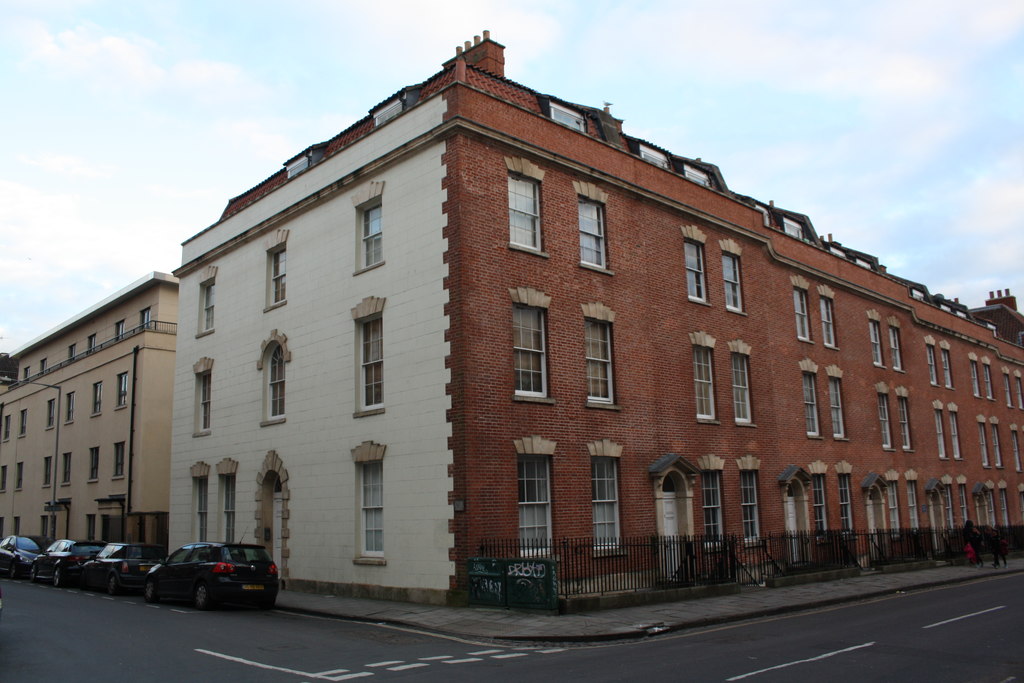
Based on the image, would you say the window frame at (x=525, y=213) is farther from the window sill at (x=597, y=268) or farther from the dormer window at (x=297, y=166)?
the dormer window at (x=297, y=166)

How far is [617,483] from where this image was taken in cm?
2116

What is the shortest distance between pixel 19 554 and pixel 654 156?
26014 millimetres

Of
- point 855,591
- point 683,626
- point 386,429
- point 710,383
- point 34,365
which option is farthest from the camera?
point 34,365

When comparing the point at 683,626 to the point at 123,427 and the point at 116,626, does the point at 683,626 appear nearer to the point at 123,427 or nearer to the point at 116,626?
the point at 116,626

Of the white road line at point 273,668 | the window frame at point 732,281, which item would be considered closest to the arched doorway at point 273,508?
the white road line at point 273,668

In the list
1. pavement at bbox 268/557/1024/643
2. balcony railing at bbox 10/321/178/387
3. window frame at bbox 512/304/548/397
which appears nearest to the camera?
pavement at bbox 268/557/1024/643

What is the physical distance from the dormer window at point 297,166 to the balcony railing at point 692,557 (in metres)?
14.3

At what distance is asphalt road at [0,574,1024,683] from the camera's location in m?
10.4

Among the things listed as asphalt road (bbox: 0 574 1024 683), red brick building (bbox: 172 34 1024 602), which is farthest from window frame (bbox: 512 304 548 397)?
asphalt road (bbox: 0 574 1024 683)

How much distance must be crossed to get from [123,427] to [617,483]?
79.4 ft

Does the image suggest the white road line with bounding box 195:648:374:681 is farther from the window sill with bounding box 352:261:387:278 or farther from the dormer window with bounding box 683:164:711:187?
the dormer window with bounding box 683:164:711:187

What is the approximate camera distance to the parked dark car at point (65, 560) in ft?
83.7

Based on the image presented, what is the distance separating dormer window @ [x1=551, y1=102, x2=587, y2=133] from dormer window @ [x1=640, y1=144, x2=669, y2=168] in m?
2.59

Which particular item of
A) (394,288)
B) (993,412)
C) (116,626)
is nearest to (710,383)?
(394,288)
